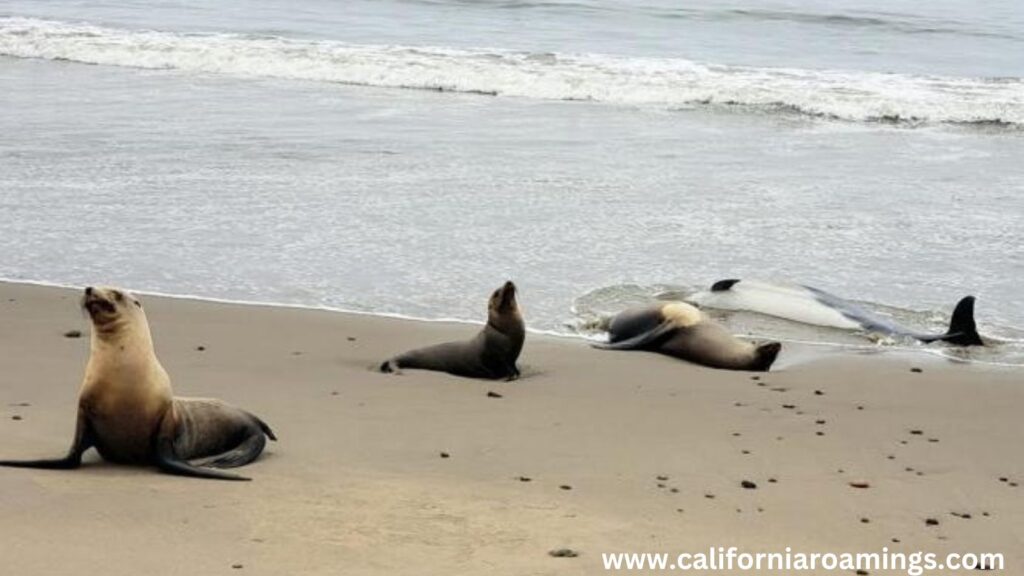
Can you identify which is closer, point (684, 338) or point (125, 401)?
point (125, 401)

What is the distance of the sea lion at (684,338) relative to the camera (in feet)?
24.8

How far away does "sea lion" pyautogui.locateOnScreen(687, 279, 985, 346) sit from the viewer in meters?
8.26

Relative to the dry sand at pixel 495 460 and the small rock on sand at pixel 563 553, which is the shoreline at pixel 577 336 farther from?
the small rock on sand at pixel 563 553

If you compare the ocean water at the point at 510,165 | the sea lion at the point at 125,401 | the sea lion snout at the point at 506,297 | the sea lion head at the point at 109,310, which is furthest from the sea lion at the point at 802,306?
the sea lion head at the point at 109,310

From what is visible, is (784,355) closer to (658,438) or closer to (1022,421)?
(1022,421)

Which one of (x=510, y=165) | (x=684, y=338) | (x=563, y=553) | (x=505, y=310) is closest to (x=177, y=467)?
(x=563, y=553)

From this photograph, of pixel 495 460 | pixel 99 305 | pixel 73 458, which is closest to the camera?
pixel 73 458

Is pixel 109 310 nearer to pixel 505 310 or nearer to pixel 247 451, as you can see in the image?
pixel 247 451

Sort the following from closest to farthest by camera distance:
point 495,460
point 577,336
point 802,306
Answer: point 495,460, point 577,336, point 802,306

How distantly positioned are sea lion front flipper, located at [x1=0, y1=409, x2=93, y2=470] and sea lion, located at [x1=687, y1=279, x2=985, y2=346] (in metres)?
4.34

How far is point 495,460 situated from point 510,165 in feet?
25.5

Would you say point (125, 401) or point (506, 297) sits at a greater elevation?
point (125, 401)

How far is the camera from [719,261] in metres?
9.98

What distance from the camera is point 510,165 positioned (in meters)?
13.1
